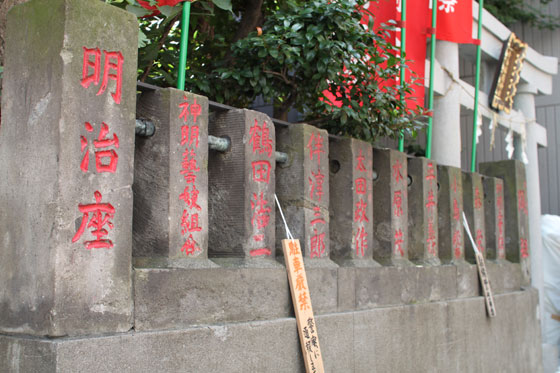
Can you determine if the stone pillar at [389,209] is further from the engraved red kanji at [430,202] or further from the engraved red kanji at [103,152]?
the engraved red kanji at [103,152]

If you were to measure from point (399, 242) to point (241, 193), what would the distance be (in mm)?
2063

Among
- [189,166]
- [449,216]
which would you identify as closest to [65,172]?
[189,166]

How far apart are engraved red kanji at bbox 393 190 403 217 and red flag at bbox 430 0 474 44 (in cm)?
235

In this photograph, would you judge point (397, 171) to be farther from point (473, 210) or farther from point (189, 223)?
point (189, 223)

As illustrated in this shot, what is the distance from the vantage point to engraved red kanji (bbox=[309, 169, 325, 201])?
14.8 ft

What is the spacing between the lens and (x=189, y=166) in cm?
360

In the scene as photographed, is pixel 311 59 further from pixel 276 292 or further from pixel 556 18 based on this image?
pixel 556 18

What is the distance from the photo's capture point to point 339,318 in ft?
14.8

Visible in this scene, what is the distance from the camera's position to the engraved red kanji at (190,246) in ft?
11.7

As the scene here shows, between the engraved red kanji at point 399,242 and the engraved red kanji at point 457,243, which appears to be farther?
the engraved red kanji at point 457,243

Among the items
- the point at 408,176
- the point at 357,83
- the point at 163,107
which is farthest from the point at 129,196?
the point at 408,176

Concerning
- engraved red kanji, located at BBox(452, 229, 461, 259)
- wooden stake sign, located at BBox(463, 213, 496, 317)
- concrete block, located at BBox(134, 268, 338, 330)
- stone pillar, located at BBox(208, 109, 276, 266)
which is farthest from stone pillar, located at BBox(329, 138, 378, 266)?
wooden stake sign, located at BBox(463, 213, 496, 317)

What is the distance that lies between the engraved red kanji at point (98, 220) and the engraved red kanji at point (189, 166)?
0.61 metres

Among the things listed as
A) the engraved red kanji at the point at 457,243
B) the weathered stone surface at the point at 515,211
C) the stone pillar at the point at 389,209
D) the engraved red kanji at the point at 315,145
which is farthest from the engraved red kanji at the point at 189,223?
the weathered stone surface at the point at 515,211
